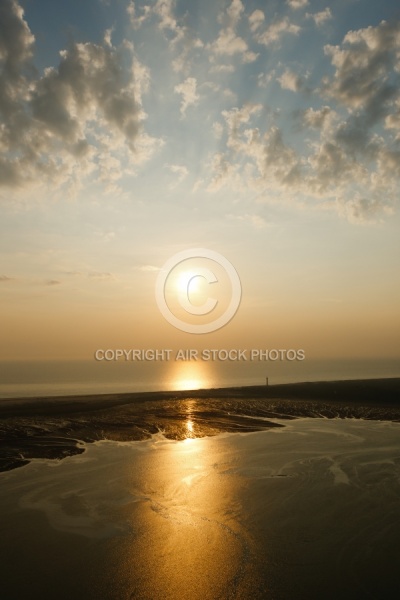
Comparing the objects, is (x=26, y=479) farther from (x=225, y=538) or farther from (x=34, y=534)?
(x=225, y=538)

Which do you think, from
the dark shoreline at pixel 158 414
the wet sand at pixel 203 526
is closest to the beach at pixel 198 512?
the wet sand at pixel 203 526

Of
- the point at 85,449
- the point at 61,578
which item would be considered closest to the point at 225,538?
the point at 61,578

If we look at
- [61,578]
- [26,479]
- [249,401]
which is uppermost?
[249,401]

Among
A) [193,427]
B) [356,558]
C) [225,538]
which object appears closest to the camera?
[356,558]

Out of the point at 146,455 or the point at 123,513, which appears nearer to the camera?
the point at 123,513

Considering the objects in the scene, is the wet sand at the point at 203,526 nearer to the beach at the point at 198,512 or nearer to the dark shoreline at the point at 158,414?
the beach at the point at 198,512

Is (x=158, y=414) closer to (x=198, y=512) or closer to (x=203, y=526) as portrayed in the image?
(x=198, y=512)

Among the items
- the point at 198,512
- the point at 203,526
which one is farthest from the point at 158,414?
the point at 203,526

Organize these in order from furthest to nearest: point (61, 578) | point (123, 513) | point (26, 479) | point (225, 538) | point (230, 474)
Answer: point (230, 474) < point (26, 479) < point (123, 513) < point (225, 538) < point (61, 578)
